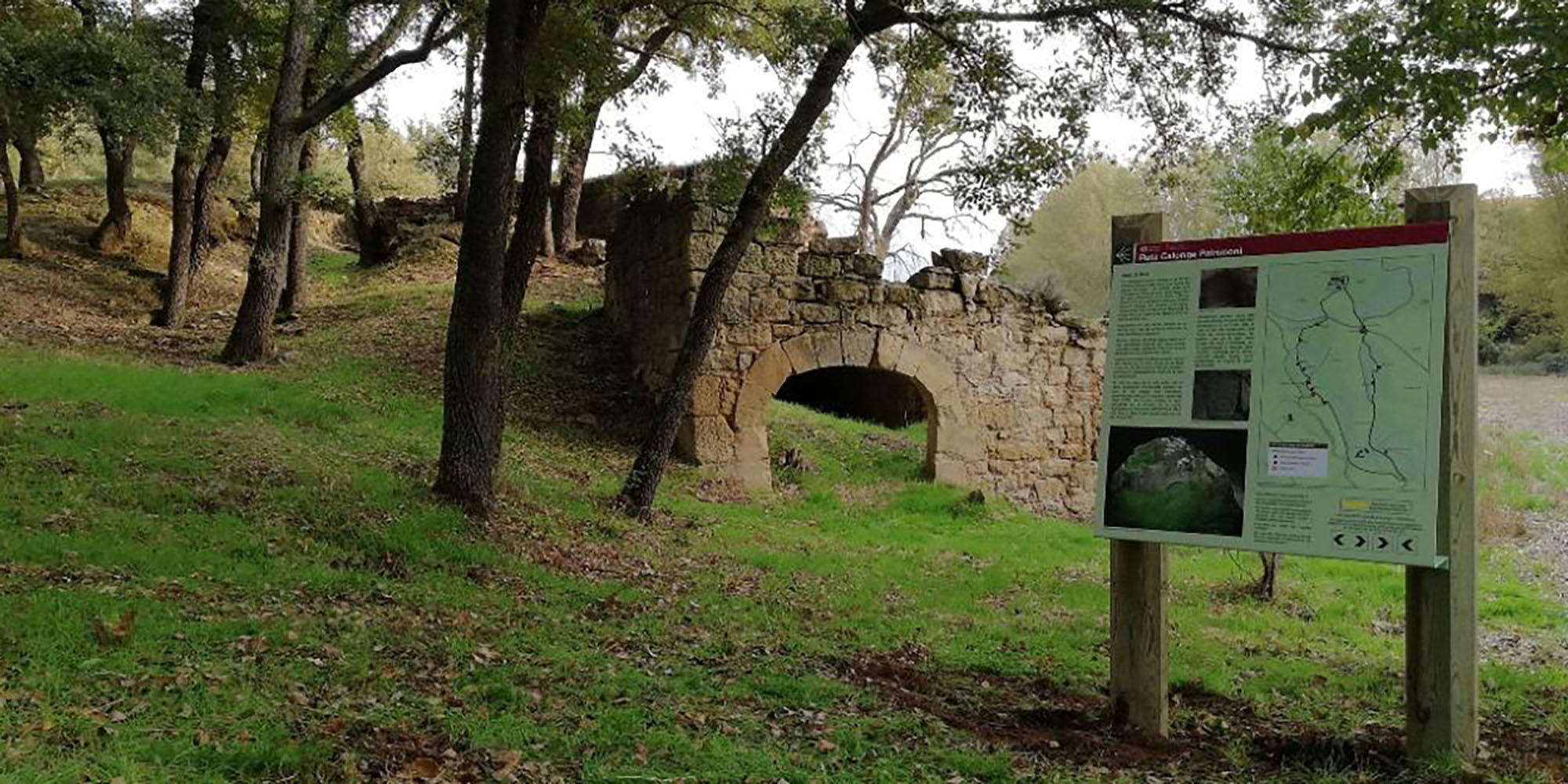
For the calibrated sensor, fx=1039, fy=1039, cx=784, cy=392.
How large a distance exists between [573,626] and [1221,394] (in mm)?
3474

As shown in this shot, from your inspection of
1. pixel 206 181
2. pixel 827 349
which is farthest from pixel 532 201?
pixel 206 181

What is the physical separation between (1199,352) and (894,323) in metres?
7.49

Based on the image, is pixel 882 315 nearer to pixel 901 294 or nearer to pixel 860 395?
pixel 901 294

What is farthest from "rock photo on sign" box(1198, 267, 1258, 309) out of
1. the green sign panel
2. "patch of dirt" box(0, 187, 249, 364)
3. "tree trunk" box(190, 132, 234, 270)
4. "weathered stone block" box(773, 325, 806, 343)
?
"tree trunk" box(190, 132, 234, 270)

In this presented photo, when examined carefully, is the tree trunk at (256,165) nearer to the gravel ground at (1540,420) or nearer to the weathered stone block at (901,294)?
the weathered stone block at (901,294)

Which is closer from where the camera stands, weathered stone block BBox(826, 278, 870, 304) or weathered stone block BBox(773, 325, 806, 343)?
weathered stone block BBox(773, 325, 806, 343)

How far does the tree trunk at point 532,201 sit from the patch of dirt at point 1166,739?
437 centimetres

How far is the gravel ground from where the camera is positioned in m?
11.0

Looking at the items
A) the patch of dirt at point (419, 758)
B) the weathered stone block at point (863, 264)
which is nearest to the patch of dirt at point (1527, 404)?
the weathered stone block at point (863, 264)

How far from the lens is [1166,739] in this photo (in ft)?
14.5

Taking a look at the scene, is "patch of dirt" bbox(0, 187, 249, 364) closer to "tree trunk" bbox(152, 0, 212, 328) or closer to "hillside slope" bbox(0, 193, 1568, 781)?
"tree trunk" bbox(152, 0, 212, 328)

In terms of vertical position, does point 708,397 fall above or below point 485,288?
below

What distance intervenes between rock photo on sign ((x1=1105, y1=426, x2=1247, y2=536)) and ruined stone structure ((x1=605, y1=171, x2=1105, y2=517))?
20.1ft

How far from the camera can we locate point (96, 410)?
8.89 metres
